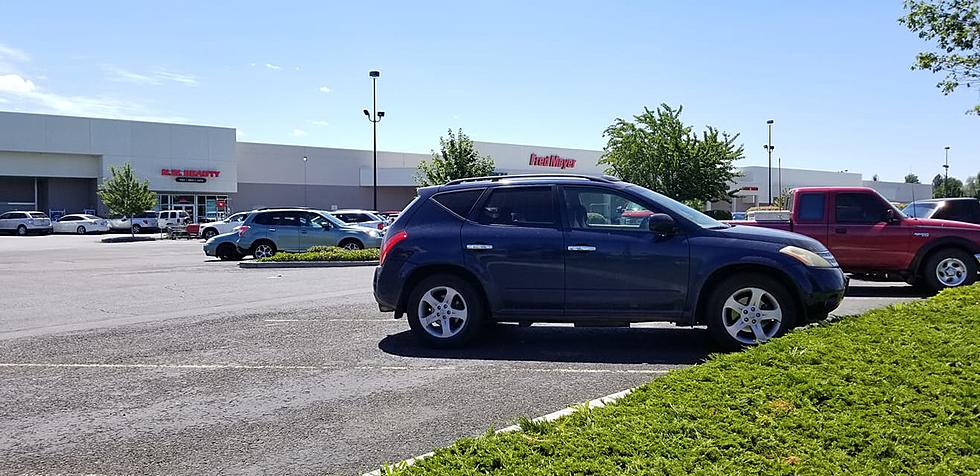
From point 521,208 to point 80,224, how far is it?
5177 cm

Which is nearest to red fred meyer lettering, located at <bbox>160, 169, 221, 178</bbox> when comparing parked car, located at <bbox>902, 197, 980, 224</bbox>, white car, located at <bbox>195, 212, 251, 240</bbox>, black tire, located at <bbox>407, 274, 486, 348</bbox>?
white car, located at <bbox>195, 212, 251, 240</bbox>

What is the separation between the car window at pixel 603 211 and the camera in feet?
24.8

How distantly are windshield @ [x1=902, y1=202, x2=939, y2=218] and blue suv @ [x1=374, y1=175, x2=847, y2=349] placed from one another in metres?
10.8

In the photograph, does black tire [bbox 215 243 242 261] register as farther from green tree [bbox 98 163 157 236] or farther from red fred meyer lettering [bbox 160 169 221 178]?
red fred meyer lettering [bbox 160 169 221 178]

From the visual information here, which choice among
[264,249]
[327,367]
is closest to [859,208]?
[327,367]

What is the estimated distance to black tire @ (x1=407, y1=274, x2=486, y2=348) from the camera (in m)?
7.73

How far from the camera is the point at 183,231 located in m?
45.1

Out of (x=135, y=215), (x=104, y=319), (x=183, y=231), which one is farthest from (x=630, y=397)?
(x=135, y=215)

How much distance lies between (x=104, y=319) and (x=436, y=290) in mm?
5201

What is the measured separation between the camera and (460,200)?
8.05 m

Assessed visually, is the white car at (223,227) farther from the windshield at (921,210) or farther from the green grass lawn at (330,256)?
the windshield at (921,210)

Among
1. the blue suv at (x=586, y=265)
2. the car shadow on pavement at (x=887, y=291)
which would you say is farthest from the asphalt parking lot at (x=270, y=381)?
the car shadow on pavement at (x=887, y=291)

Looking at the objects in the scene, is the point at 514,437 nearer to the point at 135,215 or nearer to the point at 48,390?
the point at 48,390

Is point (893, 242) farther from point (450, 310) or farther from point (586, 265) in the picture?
point (450, 310)
